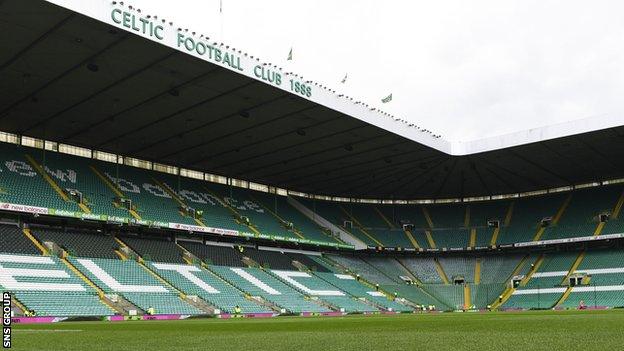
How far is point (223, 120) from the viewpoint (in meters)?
36.7

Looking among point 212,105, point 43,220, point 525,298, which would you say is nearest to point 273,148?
point 212,105

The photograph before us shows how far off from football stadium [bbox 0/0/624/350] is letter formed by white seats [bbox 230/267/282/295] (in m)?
0.35

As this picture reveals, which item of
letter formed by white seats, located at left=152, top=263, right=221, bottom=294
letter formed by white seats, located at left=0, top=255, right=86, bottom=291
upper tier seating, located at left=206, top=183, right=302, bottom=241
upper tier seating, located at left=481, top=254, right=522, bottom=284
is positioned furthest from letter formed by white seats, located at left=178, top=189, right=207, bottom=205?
upper tier seating, located at left=481, top=254, right=522, bottom=284

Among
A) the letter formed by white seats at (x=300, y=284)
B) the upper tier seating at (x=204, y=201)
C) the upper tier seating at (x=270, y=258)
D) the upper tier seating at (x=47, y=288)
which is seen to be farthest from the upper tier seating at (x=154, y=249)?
the letter formed by white seats at (x=300, y=284)

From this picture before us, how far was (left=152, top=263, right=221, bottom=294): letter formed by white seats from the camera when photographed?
37.6 meters

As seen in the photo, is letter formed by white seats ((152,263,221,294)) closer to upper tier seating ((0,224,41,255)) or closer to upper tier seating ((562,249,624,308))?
upper tier seating ((0,224,41,255))

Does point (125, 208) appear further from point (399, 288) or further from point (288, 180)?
point (399, 288)

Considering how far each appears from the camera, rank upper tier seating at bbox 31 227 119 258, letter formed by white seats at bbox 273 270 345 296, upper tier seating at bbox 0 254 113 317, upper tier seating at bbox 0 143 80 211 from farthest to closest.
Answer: letter formed by white seats at bbox 273 270 345 296 < upper tier seating at bbox 31 227 119 258 < upper tier seating at bbox 0 143 80 211 < upper tier seating at bbox 0 254 113 317

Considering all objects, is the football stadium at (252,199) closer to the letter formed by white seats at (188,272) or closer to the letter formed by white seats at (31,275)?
the letter formed by white seats at (31,275)

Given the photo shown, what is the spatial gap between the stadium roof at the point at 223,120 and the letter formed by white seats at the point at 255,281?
28.8 ft

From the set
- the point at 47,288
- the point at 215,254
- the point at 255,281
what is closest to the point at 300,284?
the point at 255,281

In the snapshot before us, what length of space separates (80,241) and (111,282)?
15.7ft

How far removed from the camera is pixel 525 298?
5094 centimetres

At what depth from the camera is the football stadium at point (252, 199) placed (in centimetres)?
2709
